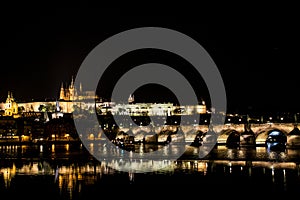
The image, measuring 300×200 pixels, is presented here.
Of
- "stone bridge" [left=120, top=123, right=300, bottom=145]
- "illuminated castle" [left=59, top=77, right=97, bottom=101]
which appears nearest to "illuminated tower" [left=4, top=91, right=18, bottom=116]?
"illuminated castle" [left=59, top=77, right=97, bottom=101]

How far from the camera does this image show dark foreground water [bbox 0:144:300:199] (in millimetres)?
15703

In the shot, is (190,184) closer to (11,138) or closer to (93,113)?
(11,138)

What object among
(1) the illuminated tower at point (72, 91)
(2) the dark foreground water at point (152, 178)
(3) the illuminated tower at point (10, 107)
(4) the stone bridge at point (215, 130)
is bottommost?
(2) the dark foreground water at point (152, 178)

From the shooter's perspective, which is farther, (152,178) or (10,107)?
(10,107)

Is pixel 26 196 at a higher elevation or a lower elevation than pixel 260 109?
lower

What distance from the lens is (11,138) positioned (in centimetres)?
5253

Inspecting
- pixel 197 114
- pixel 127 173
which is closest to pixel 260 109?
pixel 197 114

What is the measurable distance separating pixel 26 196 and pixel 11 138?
1507 inches

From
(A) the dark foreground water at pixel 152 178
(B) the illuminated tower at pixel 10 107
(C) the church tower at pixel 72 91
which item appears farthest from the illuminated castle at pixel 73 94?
(A) the dark foreground water at pixel 152 178

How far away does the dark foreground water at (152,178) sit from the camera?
51.5 feet

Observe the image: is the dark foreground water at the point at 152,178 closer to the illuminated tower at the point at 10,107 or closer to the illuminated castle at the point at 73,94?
the illuminated tower at the point at 10,107

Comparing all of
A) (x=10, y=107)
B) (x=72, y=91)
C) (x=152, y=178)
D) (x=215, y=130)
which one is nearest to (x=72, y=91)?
(x=72, y=91)

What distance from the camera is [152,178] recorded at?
18.8 metres

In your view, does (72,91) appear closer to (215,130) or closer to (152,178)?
(215,130)
